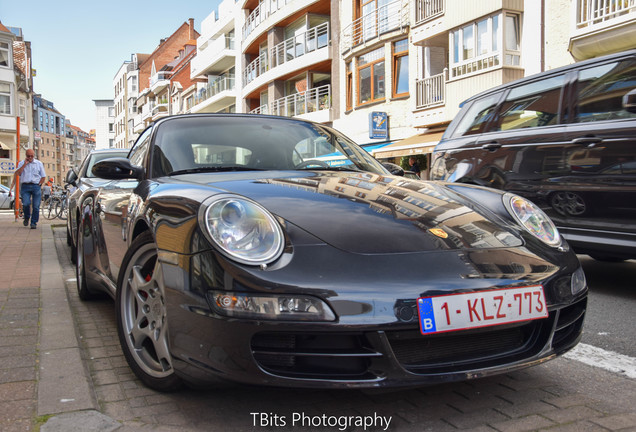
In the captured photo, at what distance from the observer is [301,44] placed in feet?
92.9

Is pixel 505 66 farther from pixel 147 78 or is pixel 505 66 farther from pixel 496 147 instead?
pixel 147 78

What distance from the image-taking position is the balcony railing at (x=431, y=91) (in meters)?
19.1

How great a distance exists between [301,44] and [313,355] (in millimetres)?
27838

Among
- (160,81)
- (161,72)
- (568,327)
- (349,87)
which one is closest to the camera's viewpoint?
(568,327)

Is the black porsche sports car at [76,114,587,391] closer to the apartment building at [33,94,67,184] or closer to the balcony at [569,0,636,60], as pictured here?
the balcony at [569,0,636,60]

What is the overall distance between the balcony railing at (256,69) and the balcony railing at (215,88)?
2543 mm

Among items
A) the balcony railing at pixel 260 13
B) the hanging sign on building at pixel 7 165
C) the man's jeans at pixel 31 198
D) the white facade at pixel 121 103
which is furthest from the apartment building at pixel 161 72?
the man's jeans at pixel 31 198

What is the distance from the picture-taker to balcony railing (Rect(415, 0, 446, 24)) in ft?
62.7

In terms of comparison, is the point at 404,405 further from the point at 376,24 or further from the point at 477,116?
the point at 376,24

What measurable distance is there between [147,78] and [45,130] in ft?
163

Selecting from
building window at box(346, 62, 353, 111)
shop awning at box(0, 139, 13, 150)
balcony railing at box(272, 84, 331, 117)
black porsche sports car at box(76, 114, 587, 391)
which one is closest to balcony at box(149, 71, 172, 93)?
shop awning at box(0, 139, 13, 150)

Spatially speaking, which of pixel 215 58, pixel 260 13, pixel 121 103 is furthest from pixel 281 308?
pixel 121 103

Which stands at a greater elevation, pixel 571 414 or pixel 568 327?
pixel 568 327

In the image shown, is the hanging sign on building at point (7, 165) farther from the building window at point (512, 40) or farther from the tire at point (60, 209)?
the building window at point (512, 40)
